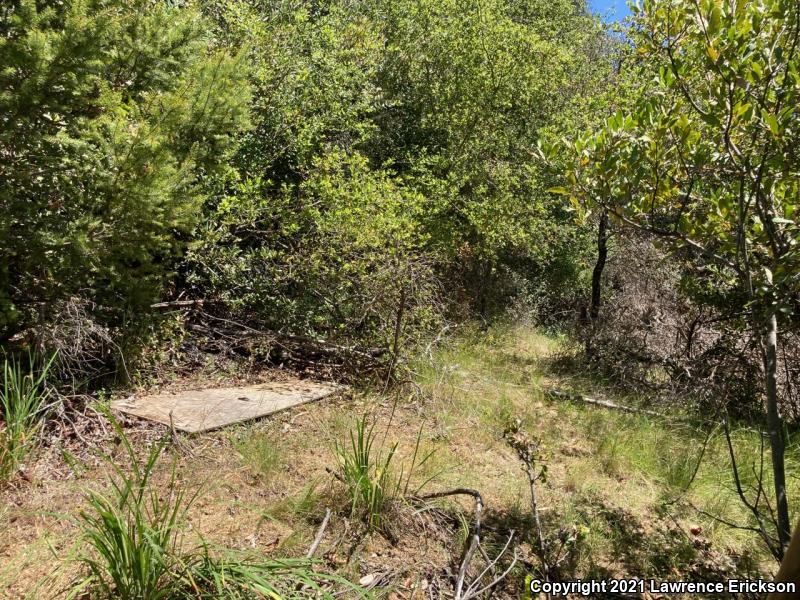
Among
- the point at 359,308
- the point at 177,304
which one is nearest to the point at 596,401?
the point at 359,308

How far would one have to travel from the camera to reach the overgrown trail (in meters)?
3.12

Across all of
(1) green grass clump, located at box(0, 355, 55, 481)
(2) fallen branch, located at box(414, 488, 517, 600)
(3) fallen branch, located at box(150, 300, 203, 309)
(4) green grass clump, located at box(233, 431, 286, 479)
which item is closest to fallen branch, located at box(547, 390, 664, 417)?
(2) fallen branch, located at box(414, 488, 517, 600)

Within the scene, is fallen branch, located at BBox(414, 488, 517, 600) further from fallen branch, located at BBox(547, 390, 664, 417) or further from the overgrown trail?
fallen branch, located at BBox(547, 390, 664, 417)

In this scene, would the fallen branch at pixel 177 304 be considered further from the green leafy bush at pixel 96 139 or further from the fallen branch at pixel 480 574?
the fallen branch at pixel 480 574

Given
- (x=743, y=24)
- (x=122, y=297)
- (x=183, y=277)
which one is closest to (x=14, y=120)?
(x=122, y=297)

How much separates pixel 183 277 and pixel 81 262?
2.40 meters

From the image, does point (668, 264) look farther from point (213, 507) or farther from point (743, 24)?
point (213, 507)

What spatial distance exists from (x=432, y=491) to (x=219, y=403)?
216 cm

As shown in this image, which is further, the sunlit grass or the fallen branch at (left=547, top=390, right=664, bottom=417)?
the fallen branch at (left=547, top=390, right=664, bottom=417)

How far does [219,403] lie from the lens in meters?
5.08

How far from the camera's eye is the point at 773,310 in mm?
2605

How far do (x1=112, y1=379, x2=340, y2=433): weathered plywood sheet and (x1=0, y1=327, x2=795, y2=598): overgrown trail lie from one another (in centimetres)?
15

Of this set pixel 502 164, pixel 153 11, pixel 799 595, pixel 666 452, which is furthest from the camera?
pixel 502 164

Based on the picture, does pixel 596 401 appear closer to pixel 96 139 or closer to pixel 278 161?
pixel 278 161
